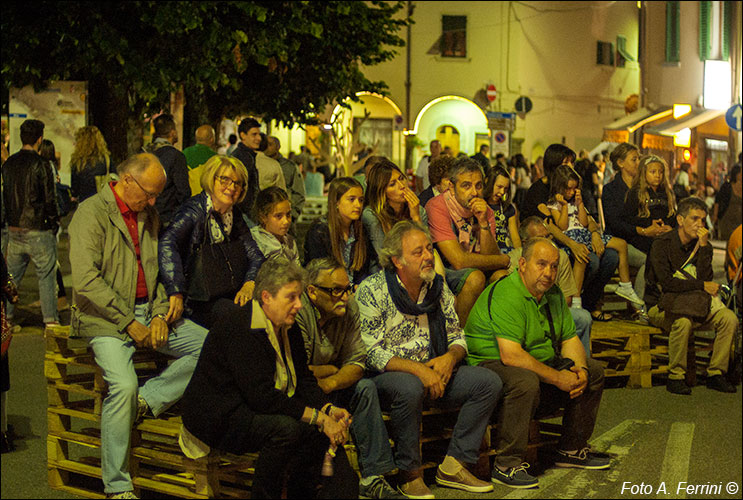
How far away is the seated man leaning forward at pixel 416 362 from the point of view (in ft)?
20.0

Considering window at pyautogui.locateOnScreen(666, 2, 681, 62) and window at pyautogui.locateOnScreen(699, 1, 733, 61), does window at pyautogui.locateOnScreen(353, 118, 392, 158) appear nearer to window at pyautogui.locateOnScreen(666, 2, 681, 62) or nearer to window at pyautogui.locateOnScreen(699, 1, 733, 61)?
window at pyautogui.locateOnScreen(666, 2, 681, 62)

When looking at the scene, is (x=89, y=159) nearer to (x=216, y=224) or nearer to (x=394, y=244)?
(x=216, y=224)

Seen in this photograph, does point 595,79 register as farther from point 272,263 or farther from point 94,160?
point 272,263

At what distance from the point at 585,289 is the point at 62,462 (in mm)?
5653

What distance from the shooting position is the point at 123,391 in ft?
19.0

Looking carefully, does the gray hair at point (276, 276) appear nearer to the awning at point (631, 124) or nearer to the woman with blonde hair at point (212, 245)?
the woman with blonde hair at point (212, 245)

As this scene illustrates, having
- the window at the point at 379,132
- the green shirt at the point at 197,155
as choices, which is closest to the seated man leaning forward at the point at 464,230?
the green shirt at the point at 197,155

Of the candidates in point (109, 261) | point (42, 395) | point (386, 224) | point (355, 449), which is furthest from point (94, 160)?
point (355, 449)

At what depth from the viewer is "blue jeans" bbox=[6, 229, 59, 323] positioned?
11.0 m

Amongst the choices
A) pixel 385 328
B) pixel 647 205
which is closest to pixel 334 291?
pixel 385 328

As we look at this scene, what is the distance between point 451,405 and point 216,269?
1.65 meters

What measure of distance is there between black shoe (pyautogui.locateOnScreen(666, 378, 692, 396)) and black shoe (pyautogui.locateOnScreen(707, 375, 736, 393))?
0.24 meters

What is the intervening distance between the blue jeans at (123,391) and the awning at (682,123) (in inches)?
1090

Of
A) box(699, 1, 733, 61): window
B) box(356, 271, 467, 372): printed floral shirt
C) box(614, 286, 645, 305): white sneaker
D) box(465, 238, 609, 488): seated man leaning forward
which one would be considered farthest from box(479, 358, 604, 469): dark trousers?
box(699, 1, 733, 61): window
